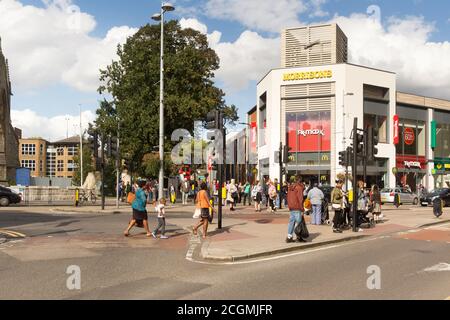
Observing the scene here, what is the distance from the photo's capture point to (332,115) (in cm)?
4712

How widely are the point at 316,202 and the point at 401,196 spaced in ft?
78.6

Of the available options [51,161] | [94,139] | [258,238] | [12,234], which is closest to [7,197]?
[94,139]

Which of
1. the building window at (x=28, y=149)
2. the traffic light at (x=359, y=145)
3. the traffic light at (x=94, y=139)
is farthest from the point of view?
the building window at (x=28, y=149)

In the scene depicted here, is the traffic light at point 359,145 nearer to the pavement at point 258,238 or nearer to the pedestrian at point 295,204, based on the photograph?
the pavement at point 258,238

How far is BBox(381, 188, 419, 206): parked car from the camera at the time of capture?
38594 mm

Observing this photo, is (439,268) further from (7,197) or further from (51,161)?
(51,161)

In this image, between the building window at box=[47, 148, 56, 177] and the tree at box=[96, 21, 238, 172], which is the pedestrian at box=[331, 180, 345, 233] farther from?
the building window at box=[47, 148, 56, 177]

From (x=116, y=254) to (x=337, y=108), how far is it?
38.4m

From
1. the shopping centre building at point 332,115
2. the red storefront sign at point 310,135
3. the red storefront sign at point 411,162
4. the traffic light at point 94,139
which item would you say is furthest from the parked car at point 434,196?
the traffic light at point 94,139

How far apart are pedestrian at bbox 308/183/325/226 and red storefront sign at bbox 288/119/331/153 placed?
29034 mm

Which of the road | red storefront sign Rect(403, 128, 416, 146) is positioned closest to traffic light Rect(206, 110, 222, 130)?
the road

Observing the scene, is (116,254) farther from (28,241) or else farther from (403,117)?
(403,117)

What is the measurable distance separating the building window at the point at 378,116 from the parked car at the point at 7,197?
3253cm

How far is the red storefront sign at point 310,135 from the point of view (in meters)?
47.3
